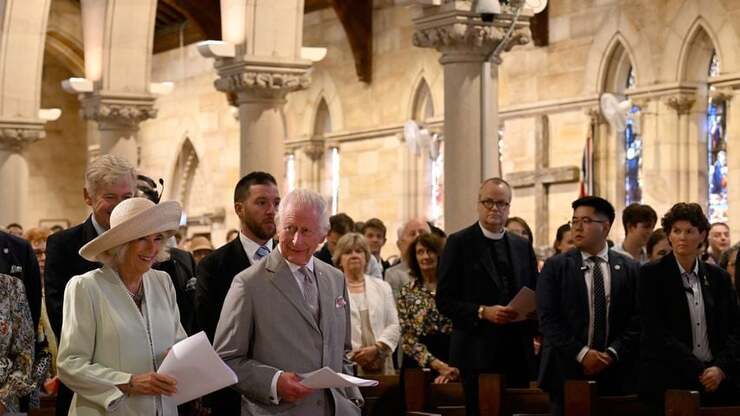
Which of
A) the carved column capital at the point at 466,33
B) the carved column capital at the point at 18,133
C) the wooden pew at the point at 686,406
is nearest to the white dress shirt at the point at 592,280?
the wooden pew at the point at 686,406

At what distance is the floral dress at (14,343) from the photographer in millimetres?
5035

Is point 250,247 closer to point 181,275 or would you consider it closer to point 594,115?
point 181,275

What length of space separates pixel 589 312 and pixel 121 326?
2.94 metres

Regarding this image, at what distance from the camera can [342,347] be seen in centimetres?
523

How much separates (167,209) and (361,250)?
3.69 metres

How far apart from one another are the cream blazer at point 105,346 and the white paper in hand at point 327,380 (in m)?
0.47

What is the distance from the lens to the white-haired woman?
4.73 meters

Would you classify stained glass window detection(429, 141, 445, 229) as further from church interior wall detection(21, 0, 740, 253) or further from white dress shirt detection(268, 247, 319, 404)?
white dress shirt detection(268, 247, 319, 404)

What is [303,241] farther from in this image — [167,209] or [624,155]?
[624,155]

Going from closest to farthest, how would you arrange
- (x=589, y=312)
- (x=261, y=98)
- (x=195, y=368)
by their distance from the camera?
(x=195, y=368) → (x=589, y=312) → (x=261, y=98)

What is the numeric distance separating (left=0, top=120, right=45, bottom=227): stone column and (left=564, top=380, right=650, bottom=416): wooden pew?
12216mm

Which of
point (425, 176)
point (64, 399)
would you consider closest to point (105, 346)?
point (64, 399)

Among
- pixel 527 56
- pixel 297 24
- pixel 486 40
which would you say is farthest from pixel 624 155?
pixel 486 40

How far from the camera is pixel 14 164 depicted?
59.7 ft
